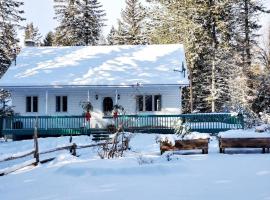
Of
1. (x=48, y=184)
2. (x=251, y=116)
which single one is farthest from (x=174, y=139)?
(x=251, y=116)

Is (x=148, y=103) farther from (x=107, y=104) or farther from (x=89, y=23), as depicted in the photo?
(x=89, y=23)

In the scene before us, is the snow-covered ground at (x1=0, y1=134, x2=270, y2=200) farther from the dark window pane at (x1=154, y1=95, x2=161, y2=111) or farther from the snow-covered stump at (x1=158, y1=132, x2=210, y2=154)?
the dark window pane at (x1=154, y1=95, x2=161, y2=111)

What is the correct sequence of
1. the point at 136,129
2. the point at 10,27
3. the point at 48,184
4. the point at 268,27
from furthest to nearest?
the point at 268,27 → the point at 10,27 → the point at 136,129 → the point at 48,184

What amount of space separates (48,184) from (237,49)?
34490 millimetres

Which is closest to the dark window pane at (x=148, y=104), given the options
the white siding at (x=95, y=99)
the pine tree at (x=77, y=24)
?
the white siding at (x=95, y=99)

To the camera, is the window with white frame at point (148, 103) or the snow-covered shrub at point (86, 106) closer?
the snow-covered shrub at point (86, 106)

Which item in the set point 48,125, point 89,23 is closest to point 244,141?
point 48,125

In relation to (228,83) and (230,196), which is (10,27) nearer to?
(228,83)

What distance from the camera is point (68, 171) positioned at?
12.6 m

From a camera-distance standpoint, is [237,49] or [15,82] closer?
[15,82]

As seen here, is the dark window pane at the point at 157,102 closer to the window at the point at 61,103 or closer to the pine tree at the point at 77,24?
the window at the point at 61,103

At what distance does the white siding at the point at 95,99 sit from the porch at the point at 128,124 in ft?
4.68

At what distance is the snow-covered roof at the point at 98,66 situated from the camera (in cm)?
2677

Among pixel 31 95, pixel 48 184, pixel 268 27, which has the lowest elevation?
pixel 48 184
